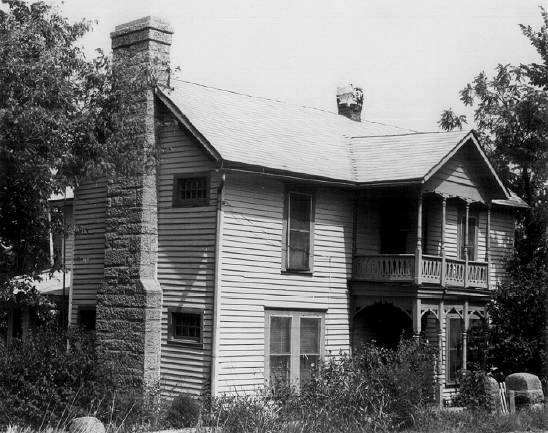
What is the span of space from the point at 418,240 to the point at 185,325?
21.5 feet

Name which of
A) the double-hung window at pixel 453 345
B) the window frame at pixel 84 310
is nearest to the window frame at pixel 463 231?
the double-hung window at pixel 453 345

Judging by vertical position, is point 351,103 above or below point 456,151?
above

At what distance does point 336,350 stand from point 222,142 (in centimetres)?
682

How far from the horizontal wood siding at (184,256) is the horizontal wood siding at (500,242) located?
11.5 m

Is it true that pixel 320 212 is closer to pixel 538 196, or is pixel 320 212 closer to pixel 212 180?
pixel 212 180

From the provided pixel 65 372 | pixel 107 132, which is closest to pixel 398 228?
pixel 107 132

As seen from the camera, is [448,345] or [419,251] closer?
[419,251]

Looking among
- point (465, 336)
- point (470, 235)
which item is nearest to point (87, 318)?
point (465, 336)

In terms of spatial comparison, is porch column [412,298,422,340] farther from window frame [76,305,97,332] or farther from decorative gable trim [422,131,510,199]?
window frame [76,305,97,332]

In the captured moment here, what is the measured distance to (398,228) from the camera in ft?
88.6

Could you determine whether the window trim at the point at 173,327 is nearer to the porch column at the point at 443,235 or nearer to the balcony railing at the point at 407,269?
the balcony railing at the point at 407,269

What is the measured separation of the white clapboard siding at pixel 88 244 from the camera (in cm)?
2603

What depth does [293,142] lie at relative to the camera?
2605 cm

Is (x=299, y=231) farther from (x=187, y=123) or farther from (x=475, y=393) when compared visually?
(x=475, y=393)
